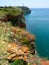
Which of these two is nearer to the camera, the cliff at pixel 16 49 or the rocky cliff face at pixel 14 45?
the cliff at pixel 16 49

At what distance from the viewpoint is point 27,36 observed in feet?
35.9

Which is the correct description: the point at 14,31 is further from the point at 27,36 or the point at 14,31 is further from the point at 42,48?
the point at 42,48

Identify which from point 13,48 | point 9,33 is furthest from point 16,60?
point 9,33

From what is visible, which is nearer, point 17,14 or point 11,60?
point 11,60

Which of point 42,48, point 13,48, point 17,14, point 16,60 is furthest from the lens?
point 42,48

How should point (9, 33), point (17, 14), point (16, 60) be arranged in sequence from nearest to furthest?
point (16, 60) < point (9, 33) < point (17, 14)

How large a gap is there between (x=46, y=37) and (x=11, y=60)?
87.9 ft

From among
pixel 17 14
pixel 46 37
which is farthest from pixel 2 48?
pixel 46 37

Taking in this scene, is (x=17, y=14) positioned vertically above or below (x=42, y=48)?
above

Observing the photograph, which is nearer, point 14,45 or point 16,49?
point 16,49

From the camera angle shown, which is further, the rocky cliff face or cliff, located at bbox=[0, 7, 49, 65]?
the rocky cliff face

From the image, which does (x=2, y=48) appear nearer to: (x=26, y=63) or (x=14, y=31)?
(x=26, y=63)

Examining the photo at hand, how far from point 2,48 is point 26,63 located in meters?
1.08

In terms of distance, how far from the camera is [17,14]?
16.9 meters
